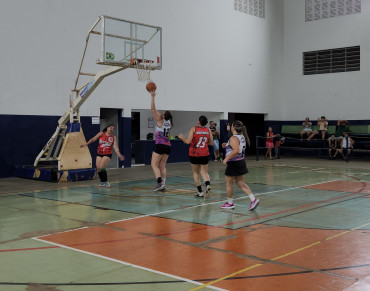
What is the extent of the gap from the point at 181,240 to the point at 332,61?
808 inches

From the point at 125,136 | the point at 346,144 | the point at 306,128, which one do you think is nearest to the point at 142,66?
the point at 125,136

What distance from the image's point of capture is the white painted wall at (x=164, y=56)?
50.2 feet

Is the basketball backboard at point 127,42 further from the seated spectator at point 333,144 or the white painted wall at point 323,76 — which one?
the white painted wall at point 323,76

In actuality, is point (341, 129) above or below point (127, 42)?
below

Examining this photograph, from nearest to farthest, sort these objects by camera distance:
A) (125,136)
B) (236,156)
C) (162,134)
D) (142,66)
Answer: (236,156) < (162,134) < (142,66) < (125,136)

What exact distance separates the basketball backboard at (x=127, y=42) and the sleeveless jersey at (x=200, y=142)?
14.0ft

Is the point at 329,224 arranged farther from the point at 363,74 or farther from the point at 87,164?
the point at 363,74

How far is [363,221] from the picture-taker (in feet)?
25.4

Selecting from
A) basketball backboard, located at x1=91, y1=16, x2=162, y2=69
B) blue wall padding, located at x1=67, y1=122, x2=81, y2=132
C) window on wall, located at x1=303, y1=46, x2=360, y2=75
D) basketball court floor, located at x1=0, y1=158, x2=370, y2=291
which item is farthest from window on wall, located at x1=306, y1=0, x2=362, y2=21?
blue wall padding, located at x1=67, y1=122, x2=81, y2=132

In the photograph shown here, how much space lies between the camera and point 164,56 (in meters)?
19.7

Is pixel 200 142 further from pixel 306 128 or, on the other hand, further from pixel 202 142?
pixel 306 128

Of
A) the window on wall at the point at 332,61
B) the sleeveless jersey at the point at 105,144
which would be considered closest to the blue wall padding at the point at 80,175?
the sleeveless jersey at the point at 105,144

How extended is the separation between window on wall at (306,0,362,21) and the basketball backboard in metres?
13.5

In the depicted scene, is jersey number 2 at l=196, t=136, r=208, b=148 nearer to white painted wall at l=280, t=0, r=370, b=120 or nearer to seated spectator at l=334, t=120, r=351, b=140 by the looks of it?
seated spectator at l=334, t=120, r=351, b=140
